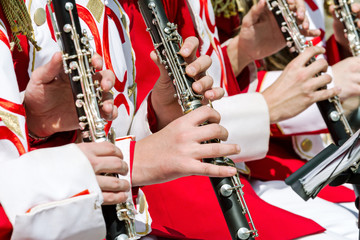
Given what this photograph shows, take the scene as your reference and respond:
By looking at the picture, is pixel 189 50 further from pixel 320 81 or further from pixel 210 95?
pixel 320 81

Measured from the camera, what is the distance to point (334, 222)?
1.63 meters

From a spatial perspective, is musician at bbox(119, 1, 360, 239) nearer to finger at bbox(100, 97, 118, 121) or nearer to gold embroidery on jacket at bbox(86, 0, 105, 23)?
gold embroidery on jacket at bbox(86, 0, 105, 23)

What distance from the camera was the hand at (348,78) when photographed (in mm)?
1894

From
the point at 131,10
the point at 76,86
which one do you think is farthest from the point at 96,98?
the point at 131,10

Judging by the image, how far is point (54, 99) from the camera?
118cm

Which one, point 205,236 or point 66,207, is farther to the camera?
point 205,236

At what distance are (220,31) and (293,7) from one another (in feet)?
1.51

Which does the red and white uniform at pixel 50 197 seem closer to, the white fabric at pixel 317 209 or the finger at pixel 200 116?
the finger at pixel 200 116

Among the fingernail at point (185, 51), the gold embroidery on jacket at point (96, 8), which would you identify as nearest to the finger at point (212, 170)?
the fingernail at point (185, 51)

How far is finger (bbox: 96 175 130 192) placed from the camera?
3.29ft

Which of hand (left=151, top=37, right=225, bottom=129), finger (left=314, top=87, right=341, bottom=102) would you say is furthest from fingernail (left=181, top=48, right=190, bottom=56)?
finger (left=314, top=87, right=341, bottom=102)

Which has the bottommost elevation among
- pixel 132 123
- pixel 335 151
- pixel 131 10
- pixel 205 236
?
pixel 205 236

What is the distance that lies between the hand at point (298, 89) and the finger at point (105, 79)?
2.45ft

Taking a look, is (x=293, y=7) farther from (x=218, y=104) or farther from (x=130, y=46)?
(x=130, y=46)
